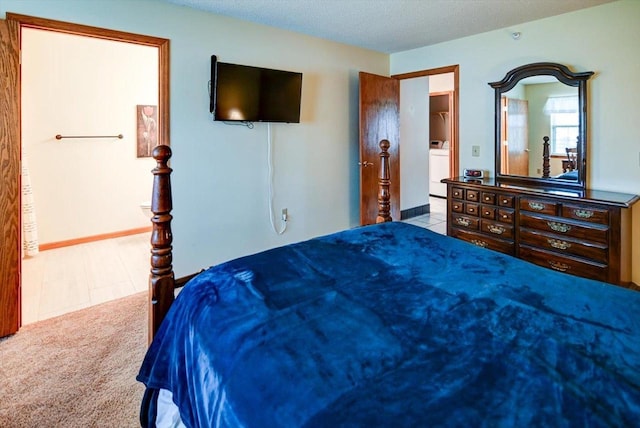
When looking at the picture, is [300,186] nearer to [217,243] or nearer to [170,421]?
[217,243]

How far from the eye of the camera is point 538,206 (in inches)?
123

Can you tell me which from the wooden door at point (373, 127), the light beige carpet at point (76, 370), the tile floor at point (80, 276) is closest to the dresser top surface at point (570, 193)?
the wooden door at point (373, 127)

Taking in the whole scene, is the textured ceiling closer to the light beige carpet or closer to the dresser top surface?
the dresser top surface

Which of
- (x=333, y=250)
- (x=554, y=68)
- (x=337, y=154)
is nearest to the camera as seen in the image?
(x=333, y=250)

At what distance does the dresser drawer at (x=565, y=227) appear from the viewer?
9.09 ft

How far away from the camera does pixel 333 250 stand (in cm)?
174

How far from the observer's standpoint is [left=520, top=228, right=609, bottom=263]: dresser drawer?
2783mm

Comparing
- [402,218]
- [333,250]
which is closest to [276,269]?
[333,250]

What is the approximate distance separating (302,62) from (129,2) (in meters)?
1.70

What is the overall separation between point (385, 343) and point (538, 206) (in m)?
2.72

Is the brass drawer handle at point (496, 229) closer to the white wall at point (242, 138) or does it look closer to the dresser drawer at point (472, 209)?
the dresser drawer at point (472, 209)

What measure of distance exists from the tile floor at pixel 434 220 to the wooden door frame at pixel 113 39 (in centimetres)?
350

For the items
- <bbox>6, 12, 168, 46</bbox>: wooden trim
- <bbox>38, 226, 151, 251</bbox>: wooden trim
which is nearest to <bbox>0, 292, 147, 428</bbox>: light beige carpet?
<bbox>6, 12, 168, 46</bbox>: wooden trim

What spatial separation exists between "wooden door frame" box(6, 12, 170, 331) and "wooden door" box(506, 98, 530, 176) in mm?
3249
